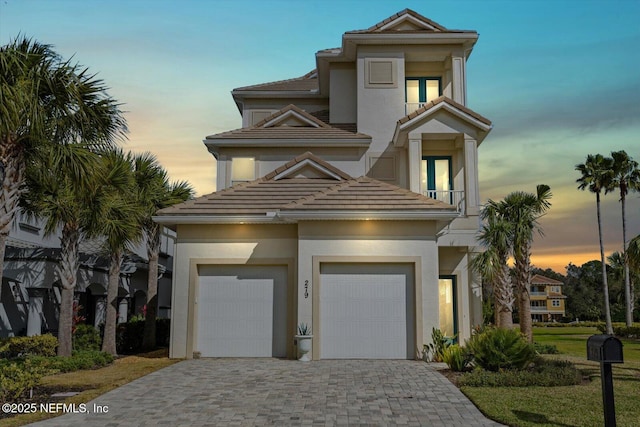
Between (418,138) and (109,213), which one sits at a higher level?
(418,138)

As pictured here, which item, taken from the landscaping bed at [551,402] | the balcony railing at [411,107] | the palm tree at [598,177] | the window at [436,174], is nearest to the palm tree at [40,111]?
the landscaping bed at [551,402]

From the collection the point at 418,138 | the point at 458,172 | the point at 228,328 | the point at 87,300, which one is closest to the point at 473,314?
the point at 458,172

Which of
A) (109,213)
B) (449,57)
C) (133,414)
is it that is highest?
(449,57)

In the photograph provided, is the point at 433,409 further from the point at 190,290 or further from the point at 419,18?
the point at 419,18

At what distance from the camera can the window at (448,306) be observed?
778 inches

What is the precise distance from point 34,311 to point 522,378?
→ 15636 mm

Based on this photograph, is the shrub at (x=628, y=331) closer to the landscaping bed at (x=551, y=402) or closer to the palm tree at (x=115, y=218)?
the landscaping bed at (x=551, y=402)

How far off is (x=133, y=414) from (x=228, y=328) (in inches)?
292

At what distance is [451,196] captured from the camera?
67.4 feet

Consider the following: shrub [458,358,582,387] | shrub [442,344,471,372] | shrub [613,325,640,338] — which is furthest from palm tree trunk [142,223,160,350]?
shrub [613,325,640,338]

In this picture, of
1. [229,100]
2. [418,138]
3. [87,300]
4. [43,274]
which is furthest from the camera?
[229,100]

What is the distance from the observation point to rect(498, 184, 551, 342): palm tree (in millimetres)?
22000

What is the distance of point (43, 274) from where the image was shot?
1833 cm

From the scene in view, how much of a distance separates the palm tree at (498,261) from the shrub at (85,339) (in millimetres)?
14067
